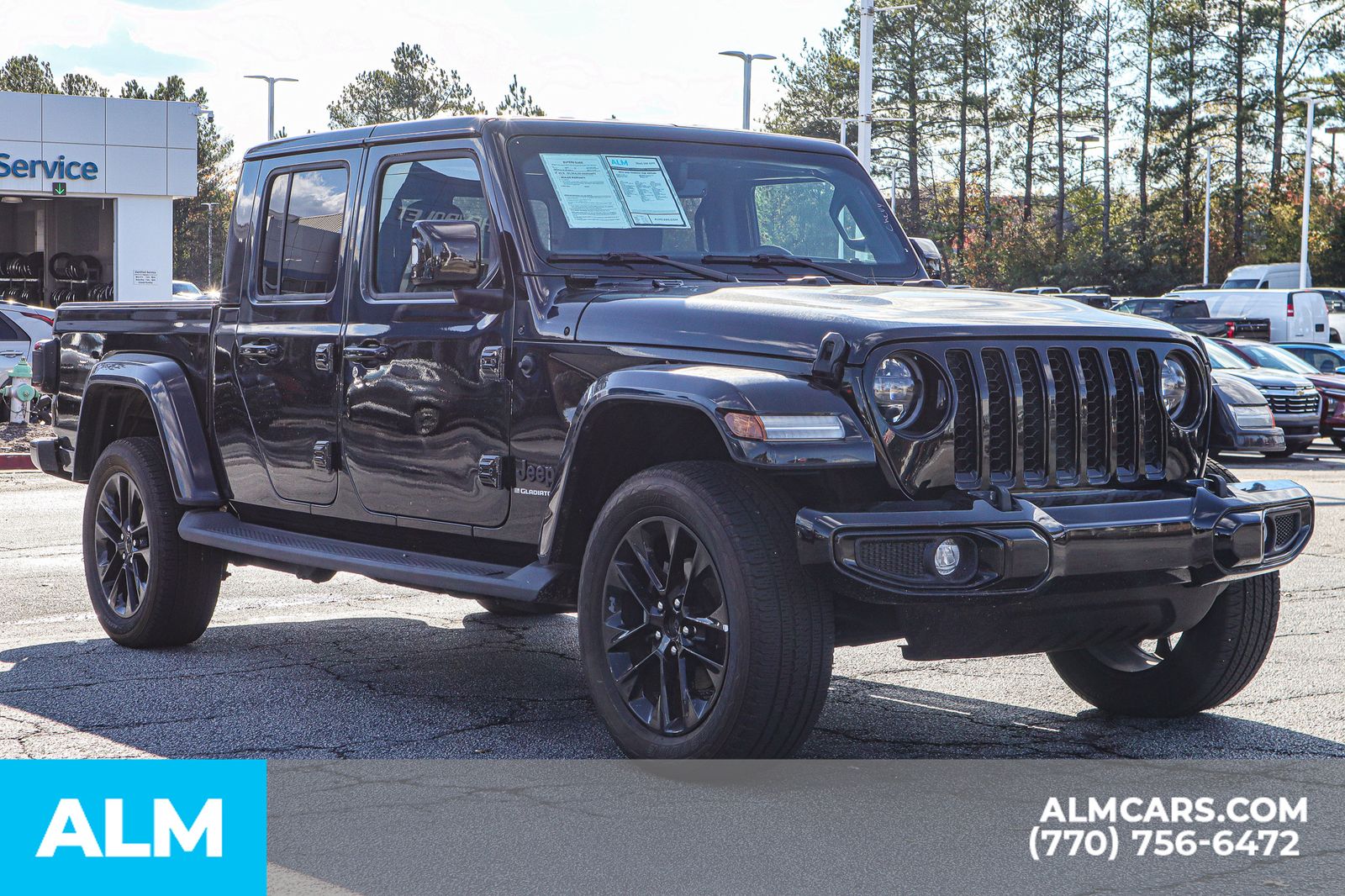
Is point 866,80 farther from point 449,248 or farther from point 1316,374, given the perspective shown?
point 449,248

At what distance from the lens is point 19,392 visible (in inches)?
723

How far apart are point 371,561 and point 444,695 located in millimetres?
645

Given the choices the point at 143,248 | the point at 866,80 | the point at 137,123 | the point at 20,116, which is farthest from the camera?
the point at 143,248

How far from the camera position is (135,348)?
23.3 feet

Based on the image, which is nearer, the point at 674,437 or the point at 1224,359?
the point at 674,437

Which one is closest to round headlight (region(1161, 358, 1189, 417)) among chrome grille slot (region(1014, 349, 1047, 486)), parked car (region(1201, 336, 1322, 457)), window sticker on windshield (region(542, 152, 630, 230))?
chrome grille slot (region(1014, 349, 1047, 486))

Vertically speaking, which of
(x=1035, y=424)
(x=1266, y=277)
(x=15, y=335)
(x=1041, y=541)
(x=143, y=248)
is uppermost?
(x=1266, y=277)

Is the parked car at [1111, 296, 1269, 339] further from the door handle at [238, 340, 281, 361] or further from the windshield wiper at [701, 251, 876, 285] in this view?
the door handle at [238, 340, 281, 361]

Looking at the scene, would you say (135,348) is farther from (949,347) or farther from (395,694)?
(949,347)

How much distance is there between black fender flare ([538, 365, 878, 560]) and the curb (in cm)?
1298

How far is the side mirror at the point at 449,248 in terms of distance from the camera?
17.6 feet

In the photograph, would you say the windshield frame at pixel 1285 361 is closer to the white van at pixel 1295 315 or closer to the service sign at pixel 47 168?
the white van at pixel 1295 315

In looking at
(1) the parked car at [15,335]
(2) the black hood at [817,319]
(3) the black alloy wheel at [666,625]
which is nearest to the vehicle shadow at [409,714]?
(3) the black alloy wheel at [666,625]

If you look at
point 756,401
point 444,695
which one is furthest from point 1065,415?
point 444,695
